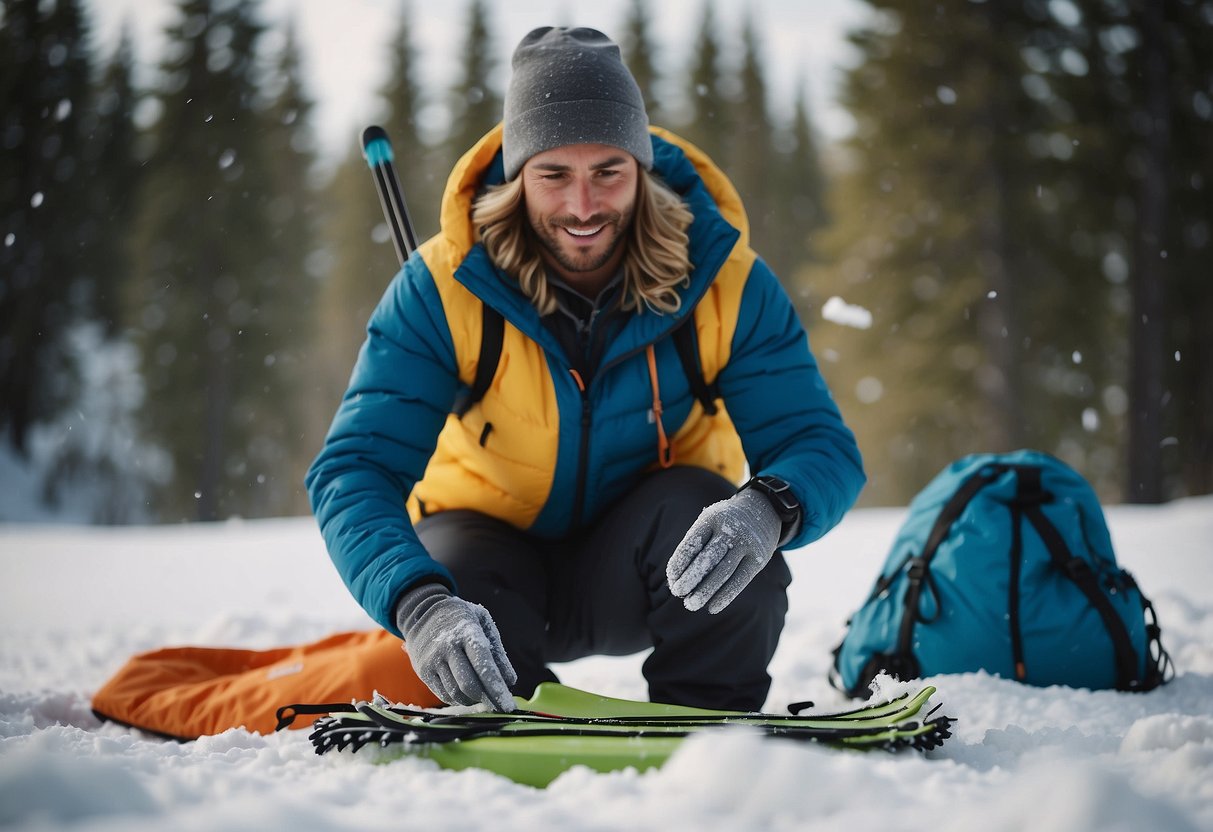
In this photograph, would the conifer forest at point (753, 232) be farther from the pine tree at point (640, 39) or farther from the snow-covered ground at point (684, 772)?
the snow-covered ground at point (684, 772)

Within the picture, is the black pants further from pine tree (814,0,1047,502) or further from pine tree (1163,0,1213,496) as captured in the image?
pine tree (1163,0,1213,496)

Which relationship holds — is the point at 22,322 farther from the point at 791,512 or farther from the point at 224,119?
the point at 791,512

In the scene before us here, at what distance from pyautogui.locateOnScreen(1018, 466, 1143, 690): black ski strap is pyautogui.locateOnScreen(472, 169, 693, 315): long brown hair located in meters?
1.30

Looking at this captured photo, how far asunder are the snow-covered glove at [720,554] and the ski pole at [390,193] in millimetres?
1510

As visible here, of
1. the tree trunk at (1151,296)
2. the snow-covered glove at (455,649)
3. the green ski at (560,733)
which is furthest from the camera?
the tree trunk at (1151,296)

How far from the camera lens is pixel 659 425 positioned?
2373 mm

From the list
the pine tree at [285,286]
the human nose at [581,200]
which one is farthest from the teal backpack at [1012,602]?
the pine tree at [285,286]

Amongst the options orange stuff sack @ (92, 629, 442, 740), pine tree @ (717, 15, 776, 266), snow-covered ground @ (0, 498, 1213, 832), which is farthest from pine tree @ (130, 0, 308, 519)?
orange stuff sack @ (92, 629, 442, 740)

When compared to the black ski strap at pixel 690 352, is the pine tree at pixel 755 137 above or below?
above

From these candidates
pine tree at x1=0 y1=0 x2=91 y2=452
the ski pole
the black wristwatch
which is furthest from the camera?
pine tree at x1=0 y1=0 x2=91 y2=452

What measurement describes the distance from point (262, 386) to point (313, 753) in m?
16.3

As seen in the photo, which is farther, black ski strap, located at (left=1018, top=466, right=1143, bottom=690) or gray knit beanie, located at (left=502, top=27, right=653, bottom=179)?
black ski strap, located at (left=1018, top=466, right=1143, bottom=690)

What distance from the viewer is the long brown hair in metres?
2.30

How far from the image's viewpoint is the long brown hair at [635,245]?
7.54ft
